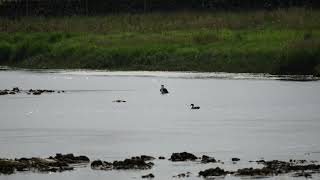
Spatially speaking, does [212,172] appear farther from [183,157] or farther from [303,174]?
[183,157]

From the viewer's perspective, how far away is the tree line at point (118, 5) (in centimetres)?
9989

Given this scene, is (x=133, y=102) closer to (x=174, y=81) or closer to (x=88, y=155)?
(x=174, y=81)

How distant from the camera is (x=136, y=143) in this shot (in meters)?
39.8

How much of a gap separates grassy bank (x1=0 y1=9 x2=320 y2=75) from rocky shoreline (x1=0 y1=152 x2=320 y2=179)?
40.4m

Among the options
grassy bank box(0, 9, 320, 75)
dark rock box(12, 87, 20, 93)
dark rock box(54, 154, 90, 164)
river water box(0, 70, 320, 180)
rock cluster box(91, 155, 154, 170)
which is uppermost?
grassy bank box(0, 9, 320, 75)

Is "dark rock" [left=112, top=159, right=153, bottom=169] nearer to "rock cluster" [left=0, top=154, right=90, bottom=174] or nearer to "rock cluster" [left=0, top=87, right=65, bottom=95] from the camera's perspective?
"rock cluster" [left=0, top=154, right=90, bottom=174]

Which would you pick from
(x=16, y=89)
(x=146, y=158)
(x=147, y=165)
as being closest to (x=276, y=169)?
(x=147, y=165)

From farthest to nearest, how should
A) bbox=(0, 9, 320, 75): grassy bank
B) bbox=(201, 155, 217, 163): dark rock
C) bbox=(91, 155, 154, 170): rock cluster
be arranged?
bbox=(0, 9, 320, 75): grassy bank < bbox=(201, 155, 217, 163): dark rock < bbox=(91, 155, 154, 170): rock cluster

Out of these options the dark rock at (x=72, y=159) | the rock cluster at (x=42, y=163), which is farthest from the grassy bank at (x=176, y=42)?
the rock cluster at (x=42, y=163)

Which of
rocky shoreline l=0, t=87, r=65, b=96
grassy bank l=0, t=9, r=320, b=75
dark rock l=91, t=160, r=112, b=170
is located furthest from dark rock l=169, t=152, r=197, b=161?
grassy bank l=0, t=9, r=320, b=75

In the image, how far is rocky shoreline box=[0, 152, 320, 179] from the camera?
103 feet

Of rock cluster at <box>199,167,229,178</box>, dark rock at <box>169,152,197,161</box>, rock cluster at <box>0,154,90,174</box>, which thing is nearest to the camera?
rock cluster at <box>199,167,229,178</box>

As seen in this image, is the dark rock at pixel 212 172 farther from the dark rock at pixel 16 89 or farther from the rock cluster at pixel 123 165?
the dark rock at pixel 16 89

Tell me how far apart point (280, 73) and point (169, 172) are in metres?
44.7
